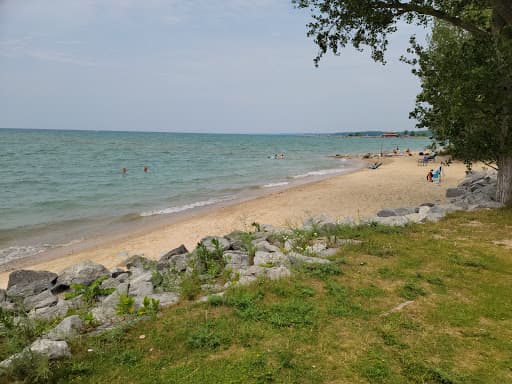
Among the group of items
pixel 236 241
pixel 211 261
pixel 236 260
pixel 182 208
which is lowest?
pixel 182 208

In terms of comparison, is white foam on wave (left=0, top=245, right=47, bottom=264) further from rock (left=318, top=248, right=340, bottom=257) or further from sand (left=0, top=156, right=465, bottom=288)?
rock (left=318, top=248, right=340, bottom=257)

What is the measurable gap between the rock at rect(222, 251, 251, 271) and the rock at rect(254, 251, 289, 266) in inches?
9.1

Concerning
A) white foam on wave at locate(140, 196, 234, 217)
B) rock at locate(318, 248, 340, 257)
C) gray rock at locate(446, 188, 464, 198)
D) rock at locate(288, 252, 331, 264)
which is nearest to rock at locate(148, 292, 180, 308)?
rock at locate(288, 252, 331, 264)

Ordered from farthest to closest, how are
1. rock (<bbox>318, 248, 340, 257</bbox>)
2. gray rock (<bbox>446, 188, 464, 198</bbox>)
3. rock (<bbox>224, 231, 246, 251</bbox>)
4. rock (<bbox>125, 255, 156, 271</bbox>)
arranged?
gray rock (<bbox>446, 188, 464, 198</bbox>) → rock (<bbox>224, 231, 246, 251</bbox>) → rock (<bbox>125, 255, 156, 271</bbox>) → rock (<bbox>318, 248, 340, 257</bbox>)

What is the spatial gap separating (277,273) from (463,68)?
28.1 ft

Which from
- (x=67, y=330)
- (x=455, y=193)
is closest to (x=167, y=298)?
(x=67, y=330)

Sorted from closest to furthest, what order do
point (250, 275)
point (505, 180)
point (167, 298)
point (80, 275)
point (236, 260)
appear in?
point (167, 298), point (250, 275), point (236, 260), point (80, 275), point (505, 180)

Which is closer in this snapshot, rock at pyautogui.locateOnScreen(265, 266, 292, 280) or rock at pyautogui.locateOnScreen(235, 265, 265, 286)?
rock at pyautogui.locateOnScreen(235, 265, 265, 286)

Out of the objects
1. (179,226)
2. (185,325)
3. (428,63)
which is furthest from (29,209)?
(428,63)

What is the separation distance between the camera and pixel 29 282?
8164 millimetres

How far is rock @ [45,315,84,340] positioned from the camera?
395cm

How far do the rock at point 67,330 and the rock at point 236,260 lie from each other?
296cm

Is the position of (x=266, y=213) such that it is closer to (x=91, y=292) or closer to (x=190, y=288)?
(x=91, y=292)

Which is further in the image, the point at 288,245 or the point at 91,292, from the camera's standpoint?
the point at 288,245
